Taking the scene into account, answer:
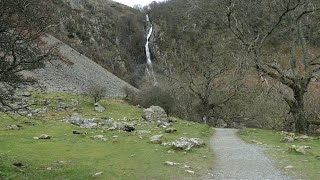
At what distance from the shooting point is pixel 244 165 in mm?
16188

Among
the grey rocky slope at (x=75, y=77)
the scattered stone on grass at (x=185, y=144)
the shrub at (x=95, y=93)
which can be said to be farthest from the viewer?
the grey rocky slope at (x=75, y=77)

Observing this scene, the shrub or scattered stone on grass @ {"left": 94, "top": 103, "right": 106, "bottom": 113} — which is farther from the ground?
the shrub

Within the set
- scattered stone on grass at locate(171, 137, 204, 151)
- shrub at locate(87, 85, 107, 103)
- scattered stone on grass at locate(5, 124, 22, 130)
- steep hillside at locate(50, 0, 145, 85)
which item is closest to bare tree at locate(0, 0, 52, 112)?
scattered stone on grass at locate(171, 137, 204, 151)

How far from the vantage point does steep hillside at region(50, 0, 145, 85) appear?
149750 mm

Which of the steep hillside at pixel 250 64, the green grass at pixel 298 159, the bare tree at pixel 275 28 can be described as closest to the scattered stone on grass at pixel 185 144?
the green grass at pixel 298 159

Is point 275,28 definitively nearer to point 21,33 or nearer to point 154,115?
point 154,115

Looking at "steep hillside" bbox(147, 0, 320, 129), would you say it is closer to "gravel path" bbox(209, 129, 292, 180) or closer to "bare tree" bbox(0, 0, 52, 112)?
"gravel path" bbox(209, 129, 292, 180)

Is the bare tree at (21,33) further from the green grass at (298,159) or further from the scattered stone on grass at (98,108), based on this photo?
the scattered stone on grass at (98,108)

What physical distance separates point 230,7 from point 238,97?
2863cm

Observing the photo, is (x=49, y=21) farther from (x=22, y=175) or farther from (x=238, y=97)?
(x=238, y=97)

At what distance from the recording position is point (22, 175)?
51.3 ft

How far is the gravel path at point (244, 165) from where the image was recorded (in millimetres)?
14062

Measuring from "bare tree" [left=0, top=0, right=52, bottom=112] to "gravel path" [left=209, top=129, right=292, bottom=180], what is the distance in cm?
815

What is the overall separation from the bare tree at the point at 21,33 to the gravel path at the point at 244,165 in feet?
26.7
